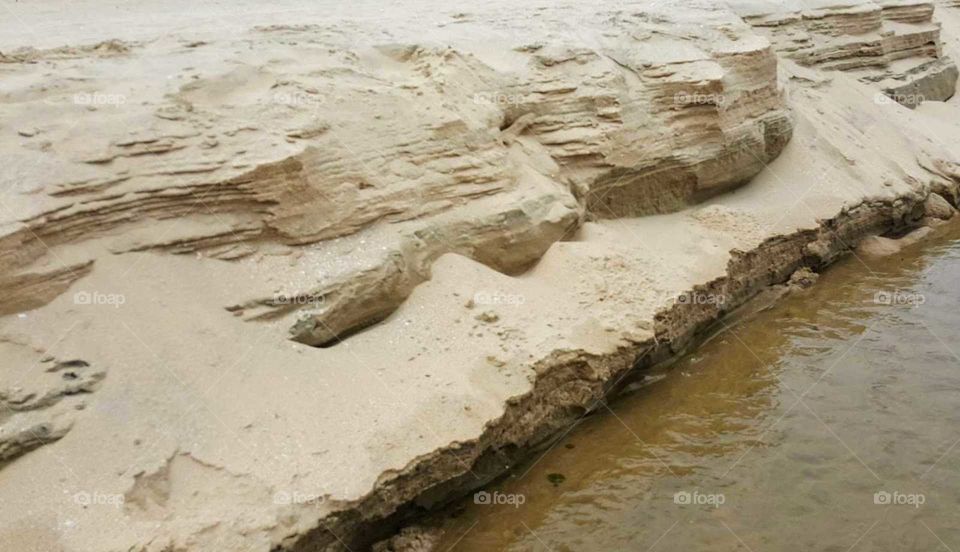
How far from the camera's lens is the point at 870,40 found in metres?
11.7

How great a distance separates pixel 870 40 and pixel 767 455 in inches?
314

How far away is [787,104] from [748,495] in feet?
17.5

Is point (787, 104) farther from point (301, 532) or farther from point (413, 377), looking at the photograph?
point (301, 532)

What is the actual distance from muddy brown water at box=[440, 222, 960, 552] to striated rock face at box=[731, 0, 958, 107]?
460 cm

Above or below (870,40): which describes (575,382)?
below

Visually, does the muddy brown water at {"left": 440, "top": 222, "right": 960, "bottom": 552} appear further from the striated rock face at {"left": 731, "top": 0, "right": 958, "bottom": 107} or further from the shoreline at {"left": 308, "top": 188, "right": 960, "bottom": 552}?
the striated rock face at {"left": 731, "top": 0, "right": 958, "bottom": 107}

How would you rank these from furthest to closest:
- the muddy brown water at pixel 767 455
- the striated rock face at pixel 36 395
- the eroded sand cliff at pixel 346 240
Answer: the muddy brown water at pixel 767 455 < the eroded sand cliff at pixel 346 240 < the striated rock face at pixel 36 395

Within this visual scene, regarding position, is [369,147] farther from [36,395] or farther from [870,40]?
[870,40]

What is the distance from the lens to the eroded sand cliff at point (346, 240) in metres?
4.30

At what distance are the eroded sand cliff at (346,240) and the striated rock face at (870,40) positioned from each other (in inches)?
→ 93.5

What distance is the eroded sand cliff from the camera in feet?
14.1

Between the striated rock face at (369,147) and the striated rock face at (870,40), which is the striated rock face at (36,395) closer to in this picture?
the striated rock face at (369,147)

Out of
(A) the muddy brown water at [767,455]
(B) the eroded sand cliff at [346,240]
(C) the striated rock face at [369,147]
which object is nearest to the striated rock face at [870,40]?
(B) the eroded sand cliff at [346,240]

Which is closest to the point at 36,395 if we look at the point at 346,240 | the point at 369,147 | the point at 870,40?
the point at 346,240
